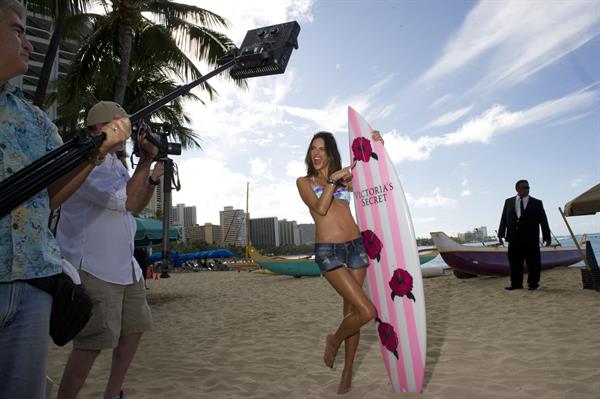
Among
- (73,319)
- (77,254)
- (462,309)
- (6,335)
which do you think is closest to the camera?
(6,335)

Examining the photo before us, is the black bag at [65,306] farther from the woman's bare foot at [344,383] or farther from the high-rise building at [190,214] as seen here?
the high-rise building at [190,214]

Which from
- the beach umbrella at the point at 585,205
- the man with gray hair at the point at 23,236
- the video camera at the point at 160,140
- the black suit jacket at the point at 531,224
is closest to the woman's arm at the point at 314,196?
the video camera at the point at 160,140

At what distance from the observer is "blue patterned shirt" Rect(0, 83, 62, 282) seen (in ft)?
3.93

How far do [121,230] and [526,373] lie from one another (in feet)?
10.9

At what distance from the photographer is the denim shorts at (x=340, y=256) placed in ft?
9.58

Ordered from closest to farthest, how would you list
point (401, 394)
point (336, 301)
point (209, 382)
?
point (401, 394) < point (209, 382) < point (336, 301)

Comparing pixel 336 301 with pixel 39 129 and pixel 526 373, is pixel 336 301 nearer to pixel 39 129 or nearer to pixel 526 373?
pixel 526 373

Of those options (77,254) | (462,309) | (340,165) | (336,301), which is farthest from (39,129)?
(336,301)

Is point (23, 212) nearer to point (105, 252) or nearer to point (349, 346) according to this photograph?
point (105, 252)

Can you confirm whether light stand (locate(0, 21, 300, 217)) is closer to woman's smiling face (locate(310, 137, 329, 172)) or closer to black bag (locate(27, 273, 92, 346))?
black bag (locate(27, 273, 92, 346))

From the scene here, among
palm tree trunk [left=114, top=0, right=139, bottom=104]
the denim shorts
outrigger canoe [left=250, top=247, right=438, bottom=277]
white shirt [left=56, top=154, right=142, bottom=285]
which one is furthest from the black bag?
outrigger canoe [left=250, top=247, right=438, bottom=277]

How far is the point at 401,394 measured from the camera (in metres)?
2.95

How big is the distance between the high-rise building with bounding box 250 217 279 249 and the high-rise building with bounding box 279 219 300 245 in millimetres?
3419

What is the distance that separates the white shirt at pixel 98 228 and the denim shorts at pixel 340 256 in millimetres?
1327
